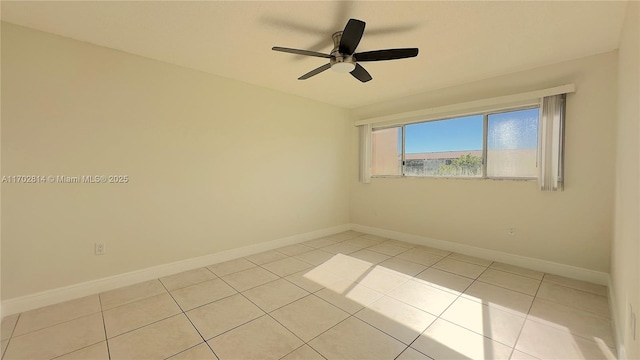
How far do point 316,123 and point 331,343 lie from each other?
11.4ft

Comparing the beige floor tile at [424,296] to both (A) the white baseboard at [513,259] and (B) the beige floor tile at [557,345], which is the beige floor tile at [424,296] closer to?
(B) the beige floor tile at [557,345]

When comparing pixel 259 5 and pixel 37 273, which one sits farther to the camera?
pixel 37 273

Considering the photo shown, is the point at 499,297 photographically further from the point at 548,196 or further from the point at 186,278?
the point at 186,278

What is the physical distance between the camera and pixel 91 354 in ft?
5.45

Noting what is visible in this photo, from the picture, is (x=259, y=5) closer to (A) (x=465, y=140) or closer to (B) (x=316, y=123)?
(B) (x=316, y=123)

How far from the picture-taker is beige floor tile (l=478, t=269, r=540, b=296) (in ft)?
8.37

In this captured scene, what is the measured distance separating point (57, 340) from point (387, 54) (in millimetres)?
3285

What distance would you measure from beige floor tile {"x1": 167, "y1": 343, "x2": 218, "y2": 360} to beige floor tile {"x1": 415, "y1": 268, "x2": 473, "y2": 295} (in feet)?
7.01

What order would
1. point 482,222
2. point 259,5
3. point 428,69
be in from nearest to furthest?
point 259,5 < point 428,69 < point 482,222

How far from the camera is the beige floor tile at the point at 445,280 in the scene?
8.48 ft

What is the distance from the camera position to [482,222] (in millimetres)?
3449

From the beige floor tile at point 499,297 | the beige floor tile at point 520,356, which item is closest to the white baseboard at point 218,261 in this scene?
the beige floor tile at point 499,297

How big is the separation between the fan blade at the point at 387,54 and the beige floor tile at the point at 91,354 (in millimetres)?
2865

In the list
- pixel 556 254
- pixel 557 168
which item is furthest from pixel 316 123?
pixel 556 254
